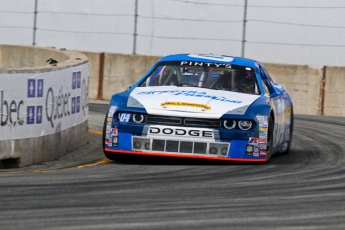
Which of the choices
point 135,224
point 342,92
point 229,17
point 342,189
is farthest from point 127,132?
point 229,17

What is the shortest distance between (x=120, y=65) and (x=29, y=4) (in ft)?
92.1

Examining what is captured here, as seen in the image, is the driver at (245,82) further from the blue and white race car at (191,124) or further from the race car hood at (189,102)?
the race car hood at (189,102)

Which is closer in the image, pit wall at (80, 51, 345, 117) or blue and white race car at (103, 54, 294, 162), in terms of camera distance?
blue and white race car at (103, 54, 294, 162)

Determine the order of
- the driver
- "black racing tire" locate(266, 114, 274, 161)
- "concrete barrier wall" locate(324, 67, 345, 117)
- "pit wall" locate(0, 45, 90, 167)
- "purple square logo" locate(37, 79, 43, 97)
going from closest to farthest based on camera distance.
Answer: "pit wall" locate(0, 45, 90, 167) < "black racing tire" locate(266, 114, 274, 161) < "purple square logo" locate(37, 79, 43, 97) < the driver < "concrete barrier wall" locate(324, 67, 345, 117)

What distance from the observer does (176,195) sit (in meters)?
8.28

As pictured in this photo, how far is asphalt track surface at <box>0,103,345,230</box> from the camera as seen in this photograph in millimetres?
7051

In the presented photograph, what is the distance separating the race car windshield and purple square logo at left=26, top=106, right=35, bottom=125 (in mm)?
1360

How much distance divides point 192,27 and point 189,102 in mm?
33525

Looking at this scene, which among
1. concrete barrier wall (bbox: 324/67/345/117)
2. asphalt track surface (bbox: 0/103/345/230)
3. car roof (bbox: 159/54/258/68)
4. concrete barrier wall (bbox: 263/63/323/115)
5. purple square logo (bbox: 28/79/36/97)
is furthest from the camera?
concrete barrier wall (bbox: 263/63/323/115)

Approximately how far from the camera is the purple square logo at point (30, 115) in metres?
11.4

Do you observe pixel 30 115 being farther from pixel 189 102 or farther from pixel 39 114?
pixel 189 102

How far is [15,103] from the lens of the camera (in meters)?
11.1

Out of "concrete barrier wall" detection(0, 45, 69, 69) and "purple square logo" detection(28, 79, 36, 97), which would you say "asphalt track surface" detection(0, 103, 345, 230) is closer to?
"purple square logo" detection(28, 79, 36, 97)

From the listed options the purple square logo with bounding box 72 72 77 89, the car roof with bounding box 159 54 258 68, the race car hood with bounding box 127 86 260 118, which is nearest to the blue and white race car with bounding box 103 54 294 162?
the race car hood with bounding box 127 86 260 118
